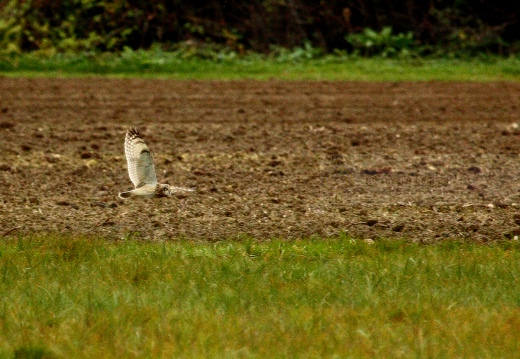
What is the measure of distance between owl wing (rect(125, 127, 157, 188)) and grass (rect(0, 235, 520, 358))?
64 cm

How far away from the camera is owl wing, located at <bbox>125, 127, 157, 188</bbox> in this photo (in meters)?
6.83

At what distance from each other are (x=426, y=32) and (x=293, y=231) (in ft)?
50.8

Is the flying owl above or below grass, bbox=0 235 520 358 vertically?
→ above

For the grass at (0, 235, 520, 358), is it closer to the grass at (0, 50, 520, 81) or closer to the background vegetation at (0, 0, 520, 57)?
the grass at (0, 50, 520, 81)

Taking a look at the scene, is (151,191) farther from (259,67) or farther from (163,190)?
(259,67)

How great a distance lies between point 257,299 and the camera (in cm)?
520

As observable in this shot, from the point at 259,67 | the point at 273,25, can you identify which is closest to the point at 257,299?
the point at 259,67

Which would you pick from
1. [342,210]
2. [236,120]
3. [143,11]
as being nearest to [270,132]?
[236,120]

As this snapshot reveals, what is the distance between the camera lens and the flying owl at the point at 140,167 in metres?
6.83

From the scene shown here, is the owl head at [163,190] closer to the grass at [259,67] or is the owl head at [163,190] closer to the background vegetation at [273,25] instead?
the grass at [259,67]

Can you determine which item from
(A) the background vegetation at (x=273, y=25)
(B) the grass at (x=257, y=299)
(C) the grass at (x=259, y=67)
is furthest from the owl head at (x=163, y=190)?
(A) the background vegetation at (x=273, y=25)

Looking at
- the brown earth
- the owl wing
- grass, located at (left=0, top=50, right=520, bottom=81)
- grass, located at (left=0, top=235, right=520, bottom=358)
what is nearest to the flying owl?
the owl wing

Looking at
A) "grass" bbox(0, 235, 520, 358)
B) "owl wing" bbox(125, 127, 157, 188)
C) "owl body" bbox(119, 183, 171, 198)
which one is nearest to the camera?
"grass" bbox(0, 235, 520, 358)

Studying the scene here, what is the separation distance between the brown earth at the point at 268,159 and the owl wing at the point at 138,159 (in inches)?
13.3
